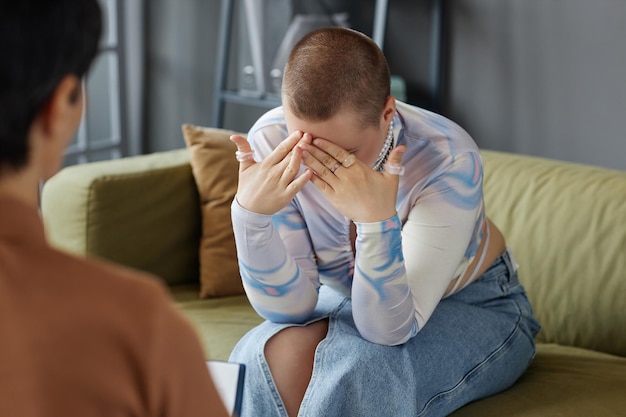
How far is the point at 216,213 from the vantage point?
7.86ft

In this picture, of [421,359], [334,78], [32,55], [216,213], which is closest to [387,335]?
[421,359]

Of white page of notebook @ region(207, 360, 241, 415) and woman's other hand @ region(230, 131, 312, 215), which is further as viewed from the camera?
woman's other hand @ region(230, 131, 312, 215)

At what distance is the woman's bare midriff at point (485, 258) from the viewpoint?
72.2 inches

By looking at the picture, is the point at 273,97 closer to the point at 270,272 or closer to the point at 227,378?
the point at 270,272

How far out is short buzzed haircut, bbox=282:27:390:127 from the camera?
60.9 inches

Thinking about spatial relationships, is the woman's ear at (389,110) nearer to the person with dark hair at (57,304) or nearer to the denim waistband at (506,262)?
the denim waistband at (506,262)

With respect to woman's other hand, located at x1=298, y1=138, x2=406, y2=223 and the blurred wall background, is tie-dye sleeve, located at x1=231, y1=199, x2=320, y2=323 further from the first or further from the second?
the blurred wall background

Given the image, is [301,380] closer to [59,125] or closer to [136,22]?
[59,125]

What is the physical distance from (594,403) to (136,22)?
2635 mm

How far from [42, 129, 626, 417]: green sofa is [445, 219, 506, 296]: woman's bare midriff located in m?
0.22

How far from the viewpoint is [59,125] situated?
31.6 inches

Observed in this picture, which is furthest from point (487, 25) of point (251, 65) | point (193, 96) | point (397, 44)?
point (193, 96)

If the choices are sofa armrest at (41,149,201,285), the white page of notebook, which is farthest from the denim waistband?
sofa armrest at (41,149,201,285)

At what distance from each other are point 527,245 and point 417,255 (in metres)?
0.59
